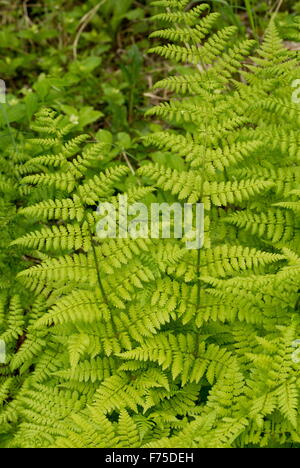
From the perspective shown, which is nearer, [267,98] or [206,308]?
[206,308]

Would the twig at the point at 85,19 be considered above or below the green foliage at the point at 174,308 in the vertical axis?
above

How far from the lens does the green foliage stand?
2.54 meters

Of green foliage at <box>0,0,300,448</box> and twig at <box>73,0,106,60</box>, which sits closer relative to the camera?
green foliage at <box>0,0,300,448</box>

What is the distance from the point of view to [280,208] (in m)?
3.27

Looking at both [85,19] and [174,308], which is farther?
[85,19]

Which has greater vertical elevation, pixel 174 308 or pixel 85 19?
pixel 85 19

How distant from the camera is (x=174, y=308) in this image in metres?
2.83

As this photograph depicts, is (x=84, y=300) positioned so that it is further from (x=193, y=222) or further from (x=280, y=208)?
(x=280, y=208)

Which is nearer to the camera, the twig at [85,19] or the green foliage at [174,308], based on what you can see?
the green foliage at [174,308]

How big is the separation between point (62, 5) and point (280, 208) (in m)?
4.47

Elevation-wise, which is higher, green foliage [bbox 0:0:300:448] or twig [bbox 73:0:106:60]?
twig [bbox 73:0:106:60]

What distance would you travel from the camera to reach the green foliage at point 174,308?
8.34 feet
